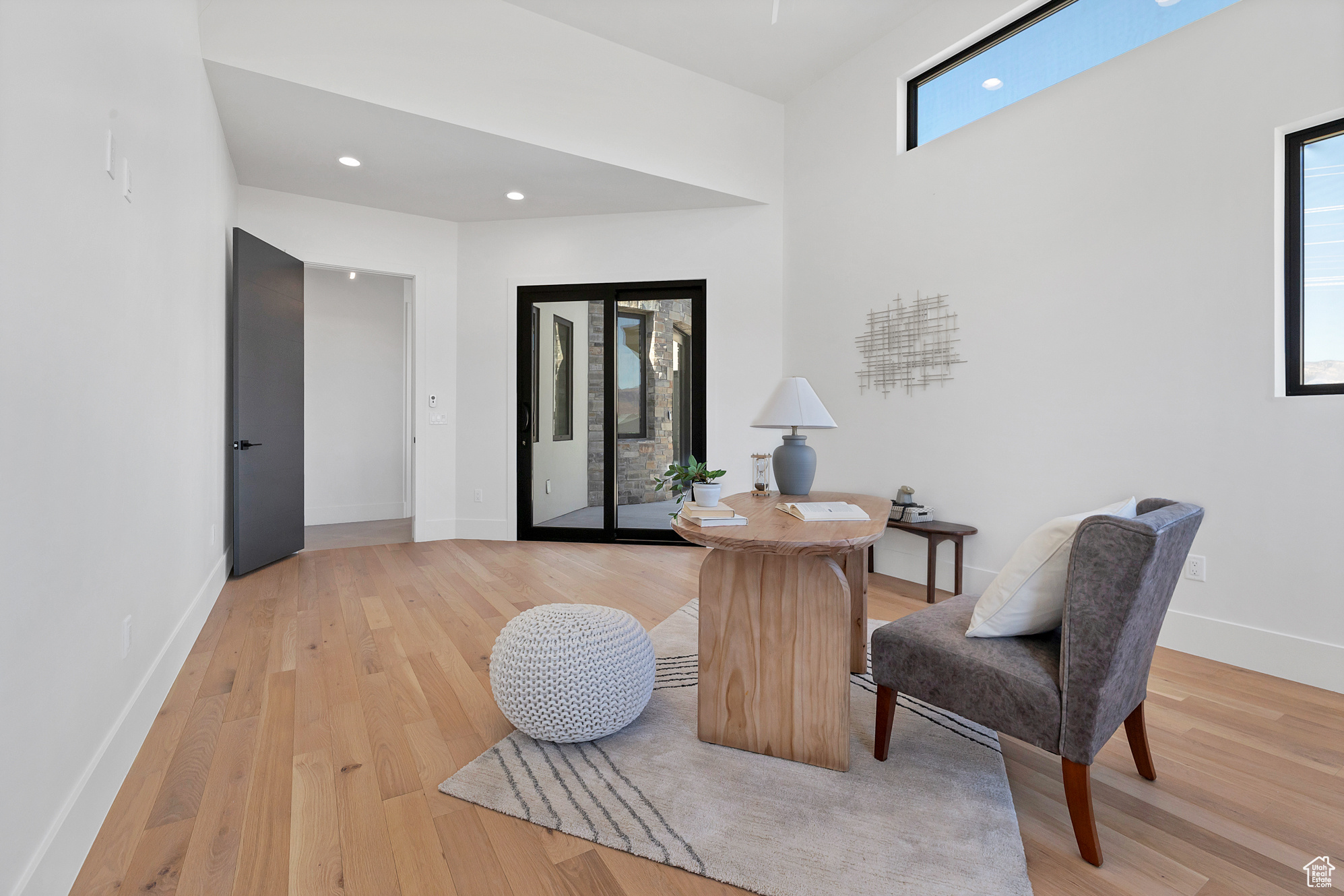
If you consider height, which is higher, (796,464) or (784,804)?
(796,464)

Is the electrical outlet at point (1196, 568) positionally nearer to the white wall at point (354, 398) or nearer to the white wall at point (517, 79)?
the white wall at point (517, 79)

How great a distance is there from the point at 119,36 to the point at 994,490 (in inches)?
155

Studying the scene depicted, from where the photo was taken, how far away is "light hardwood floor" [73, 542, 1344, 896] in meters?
1.31

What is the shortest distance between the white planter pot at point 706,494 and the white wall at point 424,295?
3500 millimetres

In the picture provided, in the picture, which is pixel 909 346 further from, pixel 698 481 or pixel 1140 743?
pixel 1140 743

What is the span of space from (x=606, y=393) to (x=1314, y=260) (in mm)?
4019

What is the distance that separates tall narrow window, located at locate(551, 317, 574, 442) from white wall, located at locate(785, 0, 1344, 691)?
7.60 ft

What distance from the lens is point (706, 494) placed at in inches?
84.7

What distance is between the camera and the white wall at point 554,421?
5.17 m

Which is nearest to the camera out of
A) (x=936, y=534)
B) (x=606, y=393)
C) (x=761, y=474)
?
(x=761, y=474)

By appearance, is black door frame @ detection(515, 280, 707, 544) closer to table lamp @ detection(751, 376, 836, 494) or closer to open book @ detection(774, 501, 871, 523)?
table lamp @ detection(751, 376, 836, 494)

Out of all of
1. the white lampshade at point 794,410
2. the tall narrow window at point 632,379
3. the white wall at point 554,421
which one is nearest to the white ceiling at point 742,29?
the tall narrow window at point 632,379

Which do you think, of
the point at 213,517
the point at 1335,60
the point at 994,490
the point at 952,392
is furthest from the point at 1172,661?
the point at 213,517

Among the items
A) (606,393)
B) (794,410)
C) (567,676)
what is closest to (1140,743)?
(794,410)
